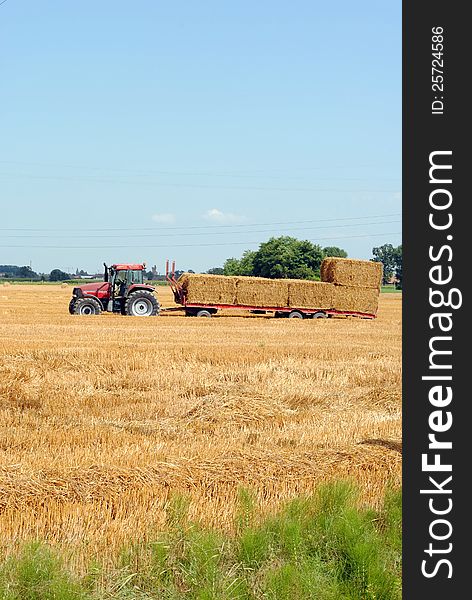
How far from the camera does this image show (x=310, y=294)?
33.5 m

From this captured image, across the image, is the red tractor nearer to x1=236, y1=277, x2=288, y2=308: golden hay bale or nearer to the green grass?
x1=236, y1=277, x2=288, y2=308: golden hay bale

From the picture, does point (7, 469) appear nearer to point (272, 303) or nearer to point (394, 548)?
point (394, 548)

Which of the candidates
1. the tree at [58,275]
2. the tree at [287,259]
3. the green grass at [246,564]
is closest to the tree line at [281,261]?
the tree at [287,259]

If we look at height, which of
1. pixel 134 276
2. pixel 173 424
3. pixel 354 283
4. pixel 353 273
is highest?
pixel 353 273

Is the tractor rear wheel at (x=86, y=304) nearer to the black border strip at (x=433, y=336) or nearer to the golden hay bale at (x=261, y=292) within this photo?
the golden hay bale at (x=261, y=292)

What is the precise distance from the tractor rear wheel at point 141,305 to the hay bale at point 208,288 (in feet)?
5.80

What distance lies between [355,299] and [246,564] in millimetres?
27989

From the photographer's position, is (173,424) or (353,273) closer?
(173,424)

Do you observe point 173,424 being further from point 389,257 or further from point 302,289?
point 389,257

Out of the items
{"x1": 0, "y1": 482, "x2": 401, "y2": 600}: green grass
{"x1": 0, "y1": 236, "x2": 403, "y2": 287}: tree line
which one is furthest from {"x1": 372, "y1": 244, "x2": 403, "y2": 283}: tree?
{"x1": 0, "y1": 482, "x2": 401, "y2": 600}: green grass

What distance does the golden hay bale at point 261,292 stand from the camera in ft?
108

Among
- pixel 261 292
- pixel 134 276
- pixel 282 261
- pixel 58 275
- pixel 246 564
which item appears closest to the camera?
→ pixel 246 564

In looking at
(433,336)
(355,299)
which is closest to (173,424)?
(433,336)

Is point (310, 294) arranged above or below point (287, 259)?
below
